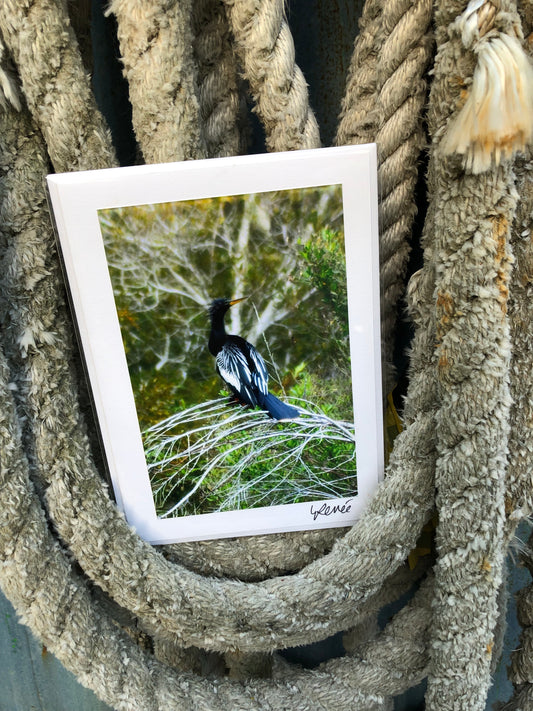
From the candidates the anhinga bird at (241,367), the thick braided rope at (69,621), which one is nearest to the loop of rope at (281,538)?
the thick braided rope at (69,621)

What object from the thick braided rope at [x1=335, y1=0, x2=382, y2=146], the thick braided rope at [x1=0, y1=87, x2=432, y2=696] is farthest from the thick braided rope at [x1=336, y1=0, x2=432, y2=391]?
the thick braided rope at [x1=0, y1=87, x2=432, y2=696]

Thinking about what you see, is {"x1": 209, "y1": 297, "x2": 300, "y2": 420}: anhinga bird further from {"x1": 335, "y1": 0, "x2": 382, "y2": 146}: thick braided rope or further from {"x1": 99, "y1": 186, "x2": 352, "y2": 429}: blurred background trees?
{"x1": 335, "y1": 0, "x2": 382, "y2": 146}: thick braided rope

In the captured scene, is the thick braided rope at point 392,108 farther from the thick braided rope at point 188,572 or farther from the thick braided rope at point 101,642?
the thick braided rope at point 101,642

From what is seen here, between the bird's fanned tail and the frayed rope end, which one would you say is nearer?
the frayed rope end

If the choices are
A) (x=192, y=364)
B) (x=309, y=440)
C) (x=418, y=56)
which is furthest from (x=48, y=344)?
(x=418, y=56)

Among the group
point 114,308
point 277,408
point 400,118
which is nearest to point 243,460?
point 277,408

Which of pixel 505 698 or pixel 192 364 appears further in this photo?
pixel 505 698

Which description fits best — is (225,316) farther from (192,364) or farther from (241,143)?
(241,143)
